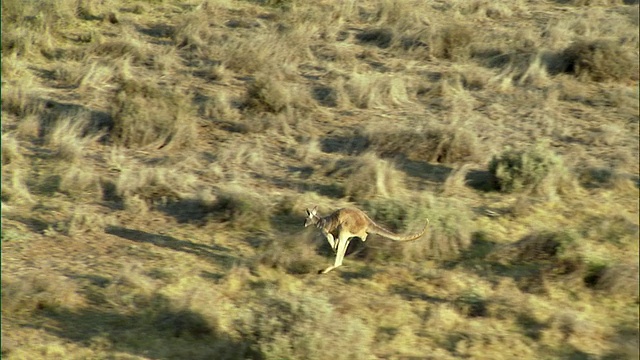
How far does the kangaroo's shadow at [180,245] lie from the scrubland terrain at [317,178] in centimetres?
3

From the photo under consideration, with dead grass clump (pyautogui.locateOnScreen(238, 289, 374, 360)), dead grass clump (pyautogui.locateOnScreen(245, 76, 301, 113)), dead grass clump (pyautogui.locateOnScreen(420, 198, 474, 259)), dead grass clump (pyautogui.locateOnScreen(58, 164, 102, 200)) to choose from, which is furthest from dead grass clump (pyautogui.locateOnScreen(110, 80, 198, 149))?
dead grass clump (pyautogui.locateOnScreen(238, 289, 374, 360))

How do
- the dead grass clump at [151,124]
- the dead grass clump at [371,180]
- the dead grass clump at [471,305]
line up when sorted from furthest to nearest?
the dead grass clump at [151,124] → the dead grass clump at [371,180] → the dead grass clump at [471,305]

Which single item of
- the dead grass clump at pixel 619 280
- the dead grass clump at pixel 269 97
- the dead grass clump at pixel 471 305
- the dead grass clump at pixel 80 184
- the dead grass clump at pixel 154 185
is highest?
the dead grass clump at pixel 619 280

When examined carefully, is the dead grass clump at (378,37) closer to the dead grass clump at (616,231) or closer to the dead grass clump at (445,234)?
the dead grass clump at (445,234)

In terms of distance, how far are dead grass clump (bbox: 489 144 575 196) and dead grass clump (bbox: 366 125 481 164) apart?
1013 millimetres

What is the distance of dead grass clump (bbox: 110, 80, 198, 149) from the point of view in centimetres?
1369

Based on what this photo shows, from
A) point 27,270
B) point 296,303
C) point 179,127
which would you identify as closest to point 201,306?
point 296,303

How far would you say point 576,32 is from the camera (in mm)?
17875

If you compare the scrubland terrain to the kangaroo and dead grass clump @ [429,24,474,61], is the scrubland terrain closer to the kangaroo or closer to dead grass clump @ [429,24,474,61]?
dead grass clump @ [429,24,474,61]

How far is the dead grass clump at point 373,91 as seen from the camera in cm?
1513

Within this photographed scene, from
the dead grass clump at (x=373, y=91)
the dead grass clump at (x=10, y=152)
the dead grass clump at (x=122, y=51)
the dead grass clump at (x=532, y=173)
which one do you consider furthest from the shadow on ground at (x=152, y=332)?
the dead grass clump at (x=122, y=51)

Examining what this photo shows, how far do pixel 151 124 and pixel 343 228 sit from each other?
530 cm

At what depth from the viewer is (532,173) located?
38.4ft

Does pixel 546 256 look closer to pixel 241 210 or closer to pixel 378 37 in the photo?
pixel 241 210
